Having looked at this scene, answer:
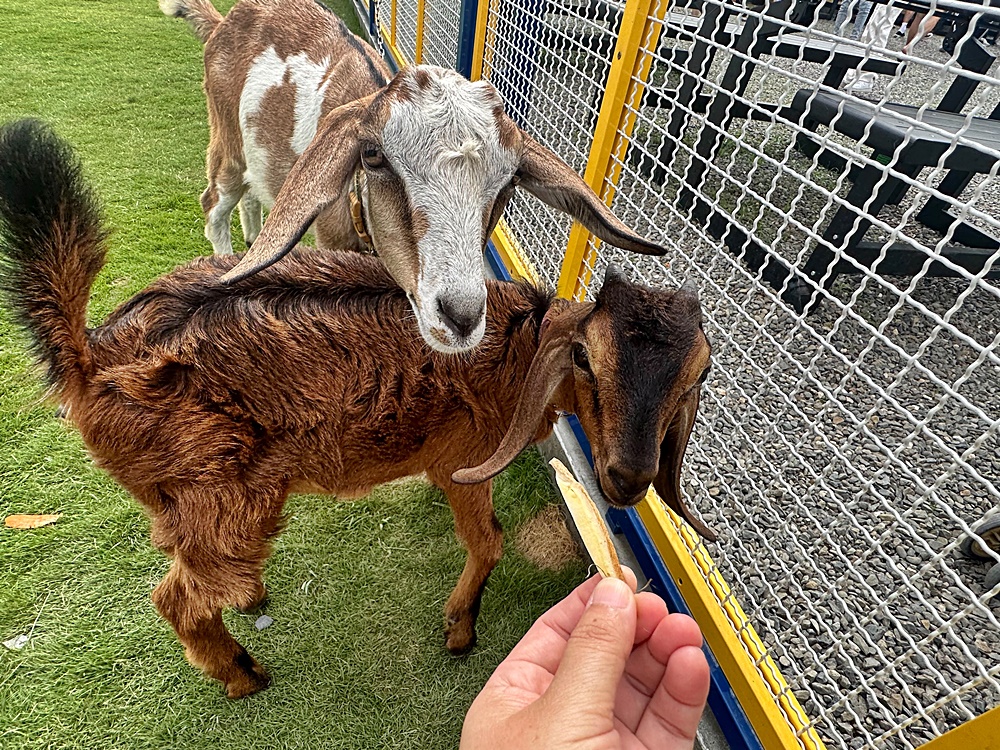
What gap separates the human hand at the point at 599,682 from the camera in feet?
3.17

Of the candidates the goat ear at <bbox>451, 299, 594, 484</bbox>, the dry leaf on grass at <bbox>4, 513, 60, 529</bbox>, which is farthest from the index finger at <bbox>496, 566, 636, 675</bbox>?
the dry leaf on grass at <bbox>4, 513, 60, 529</bbox>

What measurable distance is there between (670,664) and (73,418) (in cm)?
161

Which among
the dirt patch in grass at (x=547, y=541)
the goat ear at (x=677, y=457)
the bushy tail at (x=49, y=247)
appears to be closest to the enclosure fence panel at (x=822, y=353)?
the goat ear at (x=677, y=457)

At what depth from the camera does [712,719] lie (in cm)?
188

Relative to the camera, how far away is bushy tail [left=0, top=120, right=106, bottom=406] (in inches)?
56.8

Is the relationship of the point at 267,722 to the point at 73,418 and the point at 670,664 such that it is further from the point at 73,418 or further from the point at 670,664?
the point at 670,664

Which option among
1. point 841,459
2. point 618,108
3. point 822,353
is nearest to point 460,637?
point 841,459

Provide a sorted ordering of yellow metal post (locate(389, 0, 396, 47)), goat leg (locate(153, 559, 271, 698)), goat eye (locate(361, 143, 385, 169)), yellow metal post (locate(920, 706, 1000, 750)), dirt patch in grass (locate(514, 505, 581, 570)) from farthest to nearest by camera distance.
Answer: yellow metal post (locate(389, 0, 396, 47))
dirt patch in grass (locate(514, 505, 581, 570))
goat eye (locate(361, 143, 385, 169))
goat leg (locate(153, 559, 271, 698))
yellow metal post (locate(920, 706, 1000, 750))

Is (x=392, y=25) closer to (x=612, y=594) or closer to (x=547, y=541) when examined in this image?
(x=547, y=541)

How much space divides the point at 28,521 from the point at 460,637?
1.73 meters

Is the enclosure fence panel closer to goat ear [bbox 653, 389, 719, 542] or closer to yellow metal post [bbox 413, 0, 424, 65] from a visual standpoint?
goat ear [bbox 653, 389, 719, 542]

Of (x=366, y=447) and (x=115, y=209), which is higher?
(x=366, y=447)

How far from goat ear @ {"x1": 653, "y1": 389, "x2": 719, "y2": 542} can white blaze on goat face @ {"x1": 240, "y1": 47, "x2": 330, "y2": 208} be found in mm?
2552

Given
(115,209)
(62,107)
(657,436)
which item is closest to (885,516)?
(657,436)
